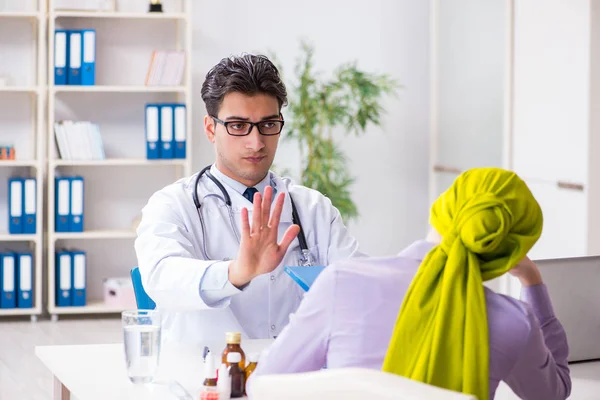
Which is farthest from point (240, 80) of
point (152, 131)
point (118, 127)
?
point (118, 127)

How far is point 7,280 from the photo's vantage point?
5.61 m

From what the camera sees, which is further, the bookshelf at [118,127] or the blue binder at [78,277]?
the bookshelf at [118,127]

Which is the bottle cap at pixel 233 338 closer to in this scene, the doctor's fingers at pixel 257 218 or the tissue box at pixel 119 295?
the doctor's fingers at pixel 257 218

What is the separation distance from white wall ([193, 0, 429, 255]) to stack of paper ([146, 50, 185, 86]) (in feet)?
1.16

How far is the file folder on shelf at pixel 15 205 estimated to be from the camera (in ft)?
18.3

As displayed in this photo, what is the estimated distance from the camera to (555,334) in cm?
183

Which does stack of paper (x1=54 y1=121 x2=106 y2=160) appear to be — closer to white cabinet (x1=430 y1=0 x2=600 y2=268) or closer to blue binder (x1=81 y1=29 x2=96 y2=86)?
blue binder (x1=81 y1=29 x2=96 y2=86)

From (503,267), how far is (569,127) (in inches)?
133

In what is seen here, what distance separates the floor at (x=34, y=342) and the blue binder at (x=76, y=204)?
1.92 feet

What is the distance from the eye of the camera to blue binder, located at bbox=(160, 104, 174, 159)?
5637 mm

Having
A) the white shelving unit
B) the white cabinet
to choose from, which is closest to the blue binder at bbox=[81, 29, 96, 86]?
the white shelving unit

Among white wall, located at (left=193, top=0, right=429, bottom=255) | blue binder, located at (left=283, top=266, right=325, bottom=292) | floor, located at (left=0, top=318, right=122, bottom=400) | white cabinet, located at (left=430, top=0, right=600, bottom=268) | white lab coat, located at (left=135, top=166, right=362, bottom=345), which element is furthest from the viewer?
white wall, located at (left=193, top=0, right=429, bottom=255)

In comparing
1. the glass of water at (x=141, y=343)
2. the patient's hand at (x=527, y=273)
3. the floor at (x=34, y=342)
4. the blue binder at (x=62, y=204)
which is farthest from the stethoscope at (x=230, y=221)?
the blue binder at (x=62, y=204)

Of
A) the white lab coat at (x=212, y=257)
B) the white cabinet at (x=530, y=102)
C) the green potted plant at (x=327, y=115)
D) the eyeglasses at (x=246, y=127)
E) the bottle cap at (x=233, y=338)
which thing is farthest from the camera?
the green potted plant at (x=327, y=115)
